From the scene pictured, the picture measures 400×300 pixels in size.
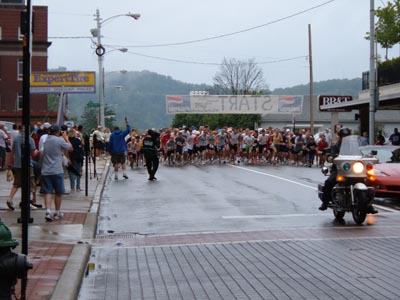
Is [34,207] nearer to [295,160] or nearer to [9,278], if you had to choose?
[9,278]

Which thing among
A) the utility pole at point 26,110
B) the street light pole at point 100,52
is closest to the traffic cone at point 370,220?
the utility pole at point 26,110

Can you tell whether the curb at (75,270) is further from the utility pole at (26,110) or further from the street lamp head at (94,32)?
the street lamp head at (94,32)

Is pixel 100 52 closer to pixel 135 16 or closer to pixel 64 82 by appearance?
pixel 135 16

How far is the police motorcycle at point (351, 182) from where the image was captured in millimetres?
12469

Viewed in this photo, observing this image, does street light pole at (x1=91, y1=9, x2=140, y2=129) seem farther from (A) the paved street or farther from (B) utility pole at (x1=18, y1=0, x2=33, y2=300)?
(B) utility pole at (x1=18, y1=0, x2=33, y2=300)

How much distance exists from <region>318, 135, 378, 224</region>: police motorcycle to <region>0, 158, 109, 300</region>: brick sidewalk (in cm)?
446

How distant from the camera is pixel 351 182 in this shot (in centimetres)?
1288

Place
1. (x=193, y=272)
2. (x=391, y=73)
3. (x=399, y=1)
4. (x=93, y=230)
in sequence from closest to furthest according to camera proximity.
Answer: (x=193, y=272) → (x=93, y=230) → (x=391, y=73) → (x=399, y=1)

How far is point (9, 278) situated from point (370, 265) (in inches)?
199

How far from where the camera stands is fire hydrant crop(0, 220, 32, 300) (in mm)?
5367

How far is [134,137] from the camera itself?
3375 cm

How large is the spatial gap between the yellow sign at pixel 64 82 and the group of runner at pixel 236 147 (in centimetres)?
452

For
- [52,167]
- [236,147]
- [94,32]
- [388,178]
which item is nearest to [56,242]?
[52,167]

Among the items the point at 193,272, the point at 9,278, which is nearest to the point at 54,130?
the point at 193,272
